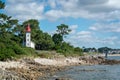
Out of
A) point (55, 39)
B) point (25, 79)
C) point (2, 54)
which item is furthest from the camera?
point (55, 39)

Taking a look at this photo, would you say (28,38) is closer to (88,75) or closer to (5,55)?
(5,55)

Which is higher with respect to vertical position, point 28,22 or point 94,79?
point 28,22

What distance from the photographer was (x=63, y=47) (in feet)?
367

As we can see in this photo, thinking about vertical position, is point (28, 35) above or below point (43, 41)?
above

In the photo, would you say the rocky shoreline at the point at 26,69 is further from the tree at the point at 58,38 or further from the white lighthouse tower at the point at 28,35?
the tree at the point at 58,38

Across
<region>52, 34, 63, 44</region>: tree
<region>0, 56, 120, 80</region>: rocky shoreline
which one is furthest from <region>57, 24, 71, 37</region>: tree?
<region>0, 56, 120, 80</region>: rocky shoreline

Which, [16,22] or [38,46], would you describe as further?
[38,46]

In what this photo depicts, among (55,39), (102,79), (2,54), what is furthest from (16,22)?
(102,79)

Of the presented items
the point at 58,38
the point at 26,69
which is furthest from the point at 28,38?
the point at 26,69

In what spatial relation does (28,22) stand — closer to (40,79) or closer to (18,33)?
(18,33)

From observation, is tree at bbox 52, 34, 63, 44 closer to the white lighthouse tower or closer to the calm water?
the white lighthouse tower

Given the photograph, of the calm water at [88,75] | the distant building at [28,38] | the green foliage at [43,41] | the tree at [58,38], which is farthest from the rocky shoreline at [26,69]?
the tree at [58,38]

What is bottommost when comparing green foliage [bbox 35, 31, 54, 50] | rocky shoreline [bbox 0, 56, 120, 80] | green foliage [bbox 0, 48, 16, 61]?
rocky shoreline [bbox 0, 56, 120, 80]

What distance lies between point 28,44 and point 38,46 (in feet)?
40.1
